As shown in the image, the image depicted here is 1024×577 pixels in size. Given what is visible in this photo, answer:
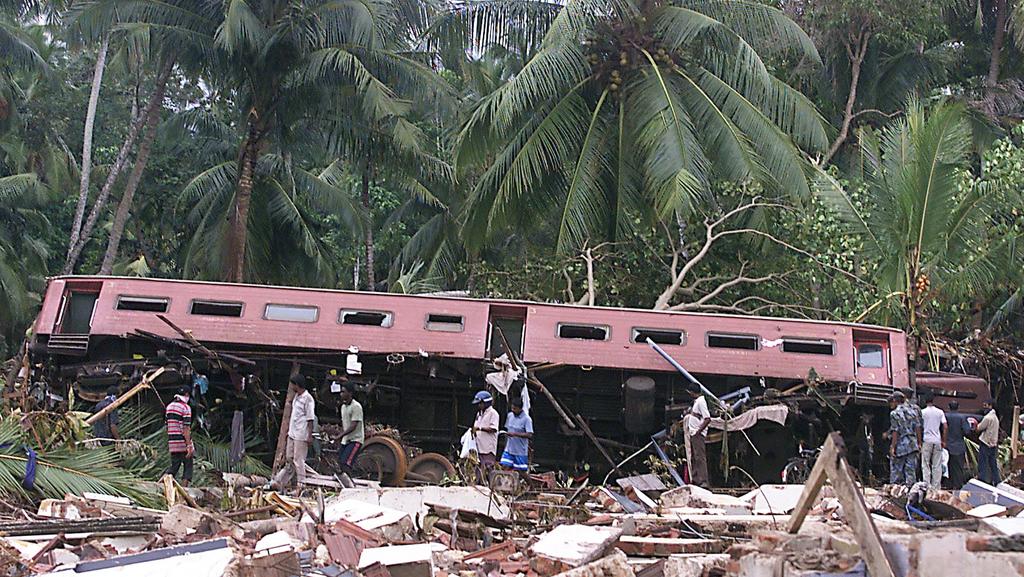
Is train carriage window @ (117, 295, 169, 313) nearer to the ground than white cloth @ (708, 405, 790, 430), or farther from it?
farther from it

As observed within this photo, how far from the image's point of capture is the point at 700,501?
1088 centimetres

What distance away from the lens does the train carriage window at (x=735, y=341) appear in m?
15.3

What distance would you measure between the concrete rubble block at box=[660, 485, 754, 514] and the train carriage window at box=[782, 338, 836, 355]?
436 cm

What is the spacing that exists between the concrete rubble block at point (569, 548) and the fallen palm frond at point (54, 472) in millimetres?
4899

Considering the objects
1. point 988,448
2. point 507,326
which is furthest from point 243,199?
point 988,448

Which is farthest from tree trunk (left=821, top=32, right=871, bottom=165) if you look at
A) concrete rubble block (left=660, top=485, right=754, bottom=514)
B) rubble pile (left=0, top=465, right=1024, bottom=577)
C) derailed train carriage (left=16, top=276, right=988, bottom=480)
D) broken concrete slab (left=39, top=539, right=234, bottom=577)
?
broken concrete slab (left=39, top=539, right=234, bottom=577)

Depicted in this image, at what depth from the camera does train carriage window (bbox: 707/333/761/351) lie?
50.2 feet

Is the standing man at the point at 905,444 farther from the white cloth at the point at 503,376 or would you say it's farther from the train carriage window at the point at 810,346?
the white cloth at the point at 503,376

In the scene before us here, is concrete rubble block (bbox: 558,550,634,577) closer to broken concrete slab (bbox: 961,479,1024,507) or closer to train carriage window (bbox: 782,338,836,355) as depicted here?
broken concrete slab (bbox: 961,479,1024,507)

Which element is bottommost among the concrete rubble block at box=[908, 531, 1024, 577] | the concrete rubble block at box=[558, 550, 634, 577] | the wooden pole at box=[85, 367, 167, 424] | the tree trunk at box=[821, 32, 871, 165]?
the concrete rubble block at box=[558, 550, 634, 577]

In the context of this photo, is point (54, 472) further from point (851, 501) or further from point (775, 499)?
point (851, 501)

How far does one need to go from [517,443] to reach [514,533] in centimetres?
351

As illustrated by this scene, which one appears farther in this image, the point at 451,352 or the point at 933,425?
the point at 451,352

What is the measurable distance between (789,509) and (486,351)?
5.65 m
